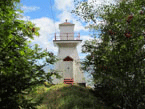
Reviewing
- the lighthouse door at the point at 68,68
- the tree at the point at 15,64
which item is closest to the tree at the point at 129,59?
the tree at the point at 15,64

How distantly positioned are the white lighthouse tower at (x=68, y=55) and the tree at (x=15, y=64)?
13117 millimetres

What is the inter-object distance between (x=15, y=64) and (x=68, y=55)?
595 inches

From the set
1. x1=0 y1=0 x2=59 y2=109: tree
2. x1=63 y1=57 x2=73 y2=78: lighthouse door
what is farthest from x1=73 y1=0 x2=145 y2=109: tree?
x1=63 y1=57 x2=73 y2=78: lighthouse door

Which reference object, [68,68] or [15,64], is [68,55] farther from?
[15,64]

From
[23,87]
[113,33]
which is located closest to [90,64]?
[113,33]

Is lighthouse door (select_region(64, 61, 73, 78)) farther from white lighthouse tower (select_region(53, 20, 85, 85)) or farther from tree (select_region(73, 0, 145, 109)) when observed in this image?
tree (select_region(73, 0, 145, 109))

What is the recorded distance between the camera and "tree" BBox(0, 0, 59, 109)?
14.5 ft

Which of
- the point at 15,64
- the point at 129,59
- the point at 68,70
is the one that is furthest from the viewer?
the point at 68,70

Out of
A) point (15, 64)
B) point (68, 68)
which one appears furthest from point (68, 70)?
point (15, 64)

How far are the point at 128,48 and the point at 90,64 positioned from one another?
5.44m

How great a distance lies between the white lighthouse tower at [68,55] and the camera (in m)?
19.0

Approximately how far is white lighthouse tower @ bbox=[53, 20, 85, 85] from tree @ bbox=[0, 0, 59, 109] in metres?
13.1

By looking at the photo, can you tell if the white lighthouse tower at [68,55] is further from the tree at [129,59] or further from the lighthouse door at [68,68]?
the tree at [129,59]

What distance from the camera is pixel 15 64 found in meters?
4.59
